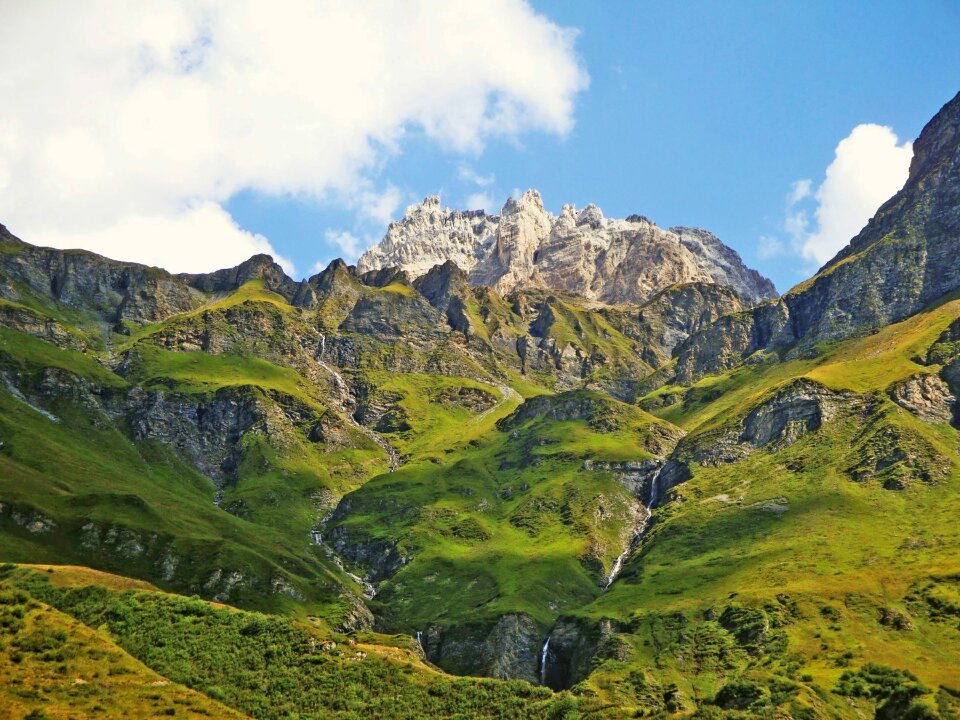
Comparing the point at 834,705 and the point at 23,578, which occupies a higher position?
the point at 23,578

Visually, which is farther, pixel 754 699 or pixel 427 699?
pixel 754 699

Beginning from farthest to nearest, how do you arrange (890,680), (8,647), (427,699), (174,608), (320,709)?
(890,680), (174,608), (427,699), (320,709), (8,647)

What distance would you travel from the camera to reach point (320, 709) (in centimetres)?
13038

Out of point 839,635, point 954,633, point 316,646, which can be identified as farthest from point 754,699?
point 316,646

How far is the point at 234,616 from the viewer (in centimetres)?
15438

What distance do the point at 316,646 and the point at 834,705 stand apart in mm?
96369

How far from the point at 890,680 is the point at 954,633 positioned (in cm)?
3613

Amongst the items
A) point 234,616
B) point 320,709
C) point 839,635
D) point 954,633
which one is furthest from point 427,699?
point 954,633

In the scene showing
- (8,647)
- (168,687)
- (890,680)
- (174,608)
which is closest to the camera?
(8,647)

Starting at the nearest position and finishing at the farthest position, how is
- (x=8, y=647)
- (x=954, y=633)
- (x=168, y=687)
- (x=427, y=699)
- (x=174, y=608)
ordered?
1. (x=8, y=647)
2. (x=168, y=687)
3. (x=427, y=699)
4. (x=174, y=608)
5. (x=954, y=633)

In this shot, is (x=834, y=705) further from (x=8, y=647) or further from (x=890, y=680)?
(x=8, y=647)

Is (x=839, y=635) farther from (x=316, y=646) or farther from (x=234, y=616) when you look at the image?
(x=234, y=616)

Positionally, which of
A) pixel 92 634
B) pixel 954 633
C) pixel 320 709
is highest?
pixel 954 633

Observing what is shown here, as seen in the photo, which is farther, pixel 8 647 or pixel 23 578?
pixel 23 578
